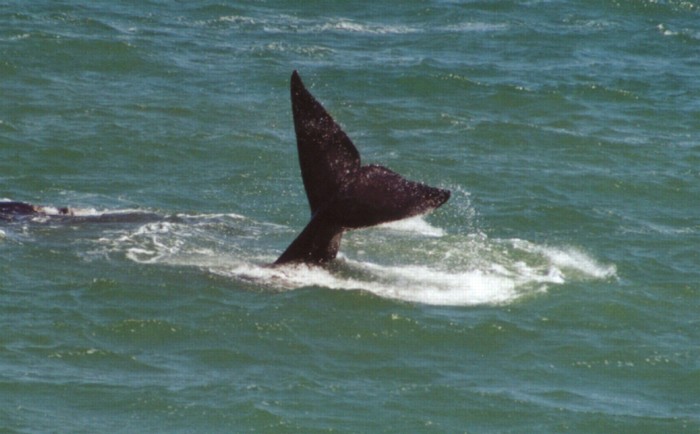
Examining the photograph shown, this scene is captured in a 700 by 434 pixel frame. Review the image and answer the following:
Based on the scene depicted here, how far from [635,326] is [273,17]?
61.7 feet

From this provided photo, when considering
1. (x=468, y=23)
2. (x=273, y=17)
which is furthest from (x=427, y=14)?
(x=273, y=17)

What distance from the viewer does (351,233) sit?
18125mm

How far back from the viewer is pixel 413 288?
15.8 metres

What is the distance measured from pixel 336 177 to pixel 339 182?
0.20 ft

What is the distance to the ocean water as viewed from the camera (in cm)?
1304

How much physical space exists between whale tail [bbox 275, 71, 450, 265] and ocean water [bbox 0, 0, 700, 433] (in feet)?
2.82

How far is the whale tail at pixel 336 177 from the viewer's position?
14.9 meters

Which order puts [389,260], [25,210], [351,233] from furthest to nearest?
[351,233] → [25,210] → [389,260]

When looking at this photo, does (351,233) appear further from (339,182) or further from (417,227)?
(339,182)

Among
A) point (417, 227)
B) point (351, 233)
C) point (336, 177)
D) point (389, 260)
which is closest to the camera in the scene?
point (336, 177)

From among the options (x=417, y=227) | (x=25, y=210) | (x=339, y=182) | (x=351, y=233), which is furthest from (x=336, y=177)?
(x=25, y=210)

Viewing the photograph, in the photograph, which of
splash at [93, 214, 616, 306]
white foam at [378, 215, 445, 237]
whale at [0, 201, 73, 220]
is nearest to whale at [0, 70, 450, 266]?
splash at [93, 214, 616, 306]

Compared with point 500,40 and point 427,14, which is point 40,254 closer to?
point 500,40

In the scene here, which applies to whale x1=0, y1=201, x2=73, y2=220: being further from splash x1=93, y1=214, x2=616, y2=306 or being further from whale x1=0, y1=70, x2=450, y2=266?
whale x1=0, y1=70, x2=450, y2=266
